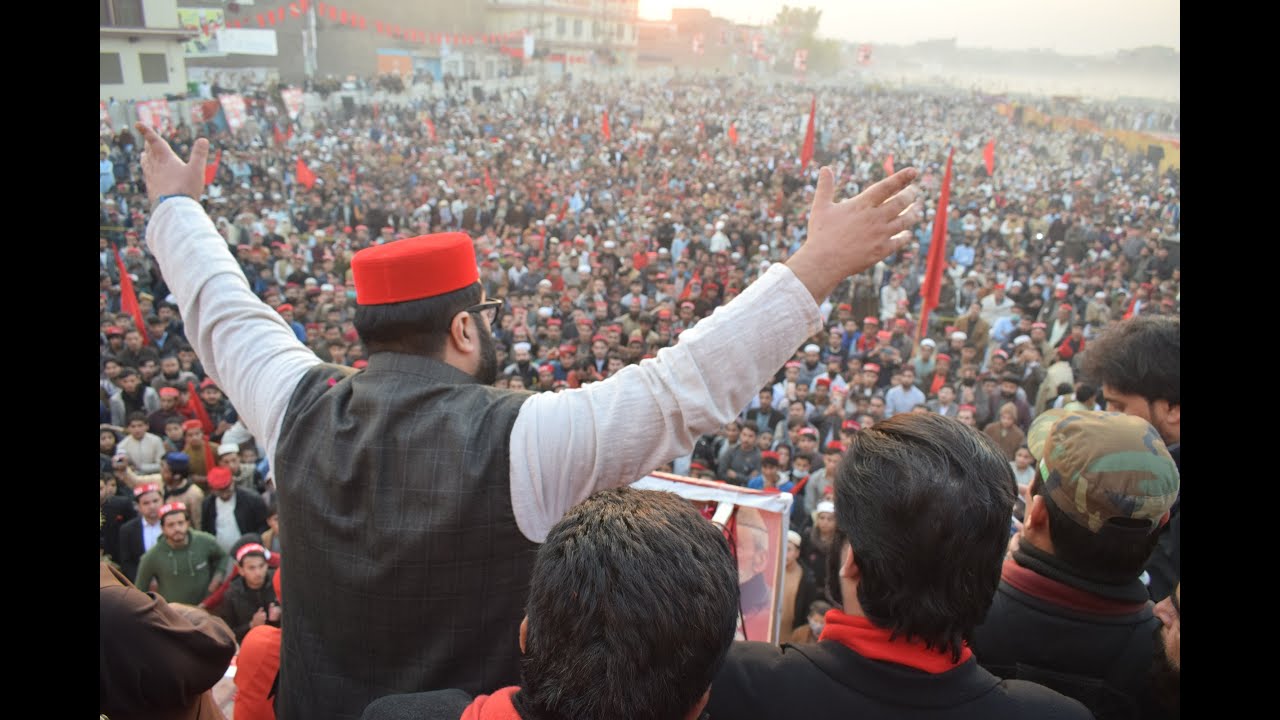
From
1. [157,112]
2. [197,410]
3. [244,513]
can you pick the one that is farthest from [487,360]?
[157,112]

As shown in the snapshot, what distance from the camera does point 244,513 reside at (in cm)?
455

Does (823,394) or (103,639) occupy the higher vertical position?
(103,639)

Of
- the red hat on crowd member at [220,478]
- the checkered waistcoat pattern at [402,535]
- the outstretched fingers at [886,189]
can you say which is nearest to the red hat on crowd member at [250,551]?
the red hat on crowd member at [220,478]

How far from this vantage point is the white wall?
1395cm

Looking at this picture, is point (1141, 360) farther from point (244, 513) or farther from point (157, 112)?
point (157, 112)

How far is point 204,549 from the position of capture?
3.98 m

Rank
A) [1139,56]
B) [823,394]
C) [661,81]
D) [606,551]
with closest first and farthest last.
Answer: [606,551] → [823,394] → [1139,56] → [661,81]

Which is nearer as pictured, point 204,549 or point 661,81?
point 204,549

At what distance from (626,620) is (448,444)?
37cm

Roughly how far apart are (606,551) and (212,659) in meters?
0.85

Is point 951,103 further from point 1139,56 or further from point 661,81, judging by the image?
point 661,81

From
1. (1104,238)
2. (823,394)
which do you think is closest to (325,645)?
(823,394)

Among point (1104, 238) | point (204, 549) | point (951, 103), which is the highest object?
point (951, 103)

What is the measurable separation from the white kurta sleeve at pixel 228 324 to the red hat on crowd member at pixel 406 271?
0.16 metres
